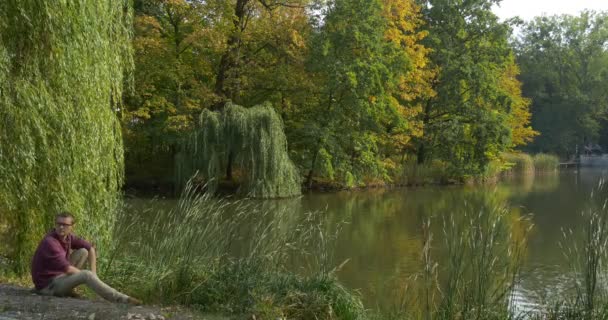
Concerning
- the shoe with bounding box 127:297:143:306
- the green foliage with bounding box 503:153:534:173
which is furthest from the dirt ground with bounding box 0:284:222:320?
the green foliage with bounding box 503:153:534:173

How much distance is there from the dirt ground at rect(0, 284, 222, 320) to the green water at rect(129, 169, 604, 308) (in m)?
2.02

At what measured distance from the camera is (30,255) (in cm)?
667

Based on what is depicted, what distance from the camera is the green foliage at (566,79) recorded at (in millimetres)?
46219

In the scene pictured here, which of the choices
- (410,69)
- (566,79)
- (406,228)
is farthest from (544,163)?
(406,228)

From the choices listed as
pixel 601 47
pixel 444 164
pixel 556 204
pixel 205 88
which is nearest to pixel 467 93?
pixel 444 164

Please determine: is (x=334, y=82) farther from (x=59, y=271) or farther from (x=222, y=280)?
(x=59, y=271)

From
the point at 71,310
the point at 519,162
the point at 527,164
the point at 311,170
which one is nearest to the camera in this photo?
the point at 71,310

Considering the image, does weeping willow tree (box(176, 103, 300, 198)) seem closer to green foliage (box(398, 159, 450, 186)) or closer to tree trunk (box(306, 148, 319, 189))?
tree trunk (box(306, 148, 319, 189))

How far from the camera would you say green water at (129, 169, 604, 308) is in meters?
8.68

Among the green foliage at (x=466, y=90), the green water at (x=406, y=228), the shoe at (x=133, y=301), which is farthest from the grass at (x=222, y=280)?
the green foliage at (x=466, y=90)

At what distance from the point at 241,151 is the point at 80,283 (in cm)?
1449

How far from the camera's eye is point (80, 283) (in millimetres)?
5352

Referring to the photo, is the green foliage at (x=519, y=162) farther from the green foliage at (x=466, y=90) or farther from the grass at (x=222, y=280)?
the grass at (x=222, y=280)

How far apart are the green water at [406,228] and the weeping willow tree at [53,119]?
7.41ft
